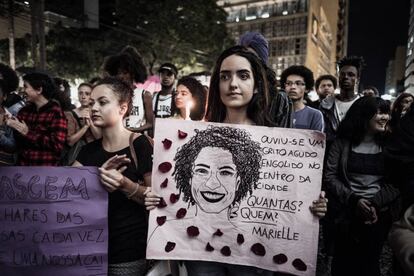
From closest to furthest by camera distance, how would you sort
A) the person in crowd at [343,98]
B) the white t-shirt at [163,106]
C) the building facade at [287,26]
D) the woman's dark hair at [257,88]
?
the woman's dark hair at [257,88]
the person in crowd at [343,98]
the white t-shirt at [163,106]
the building facade at [287,26]

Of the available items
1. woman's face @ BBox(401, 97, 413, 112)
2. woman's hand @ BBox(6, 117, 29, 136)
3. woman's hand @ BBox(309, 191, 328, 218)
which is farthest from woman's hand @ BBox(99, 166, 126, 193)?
woman's face @ BBox(401, 97, 413, 112)

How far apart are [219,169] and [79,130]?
2717 mm

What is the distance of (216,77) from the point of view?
7.57 ft

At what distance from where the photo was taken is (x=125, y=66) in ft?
14.2

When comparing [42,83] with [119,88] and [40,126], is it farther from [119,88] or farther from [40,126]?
[119,88]

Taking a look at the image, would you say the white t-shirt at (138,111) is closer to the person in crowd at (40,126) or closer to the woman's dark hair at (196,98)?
the woman's dark hair at (196,98)

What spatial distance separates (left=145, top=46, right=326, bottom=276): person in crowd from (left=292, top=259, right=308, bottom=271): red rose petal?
191 millimetres

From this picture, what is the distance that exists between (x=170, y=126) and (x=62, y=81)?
16.0 ft

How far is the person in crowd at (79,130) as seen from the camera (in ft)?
10.5

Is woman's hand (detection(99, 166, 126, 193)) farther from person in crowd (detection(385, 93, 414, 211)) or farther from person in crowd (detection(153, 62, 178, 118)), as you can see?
person in crowd (detection(153, 62, 178, 118))

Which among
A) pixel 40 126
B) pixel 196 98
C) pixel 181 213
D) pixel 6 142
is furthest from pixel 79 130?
pixel 181 213

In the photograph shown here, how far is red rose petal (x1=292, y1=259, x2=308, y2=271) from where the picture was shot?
2.00 m

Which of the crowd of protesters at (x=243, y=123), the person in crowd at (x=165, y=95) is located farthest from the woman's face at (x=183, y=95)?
the person in crowd at (x=165, y=95)

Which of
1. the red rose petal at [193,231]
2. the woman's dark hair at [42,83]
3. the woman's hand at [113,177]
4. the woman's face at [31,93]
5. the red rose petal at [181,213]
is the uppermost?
the woman's dark hair at [42,83]
